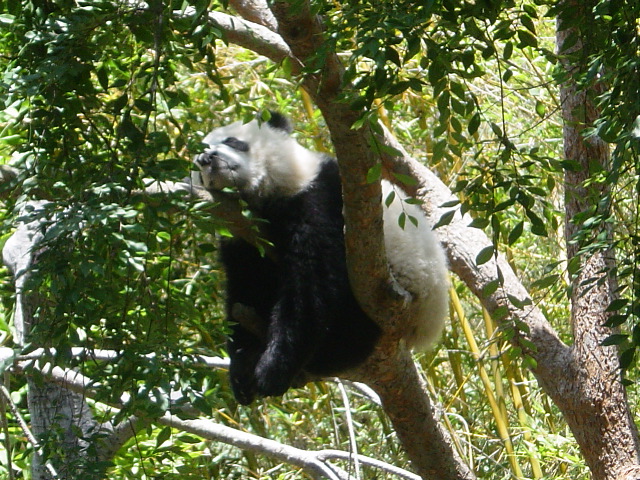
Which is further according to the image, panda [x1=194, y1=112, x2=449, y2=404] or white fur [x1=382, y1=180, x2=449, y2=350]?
white fur [x1=382, y1=180, x2=449, y2=350]

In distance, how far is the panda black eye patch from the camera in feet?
9.60

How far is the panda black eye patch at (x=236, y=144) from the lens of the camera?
9.60 ft

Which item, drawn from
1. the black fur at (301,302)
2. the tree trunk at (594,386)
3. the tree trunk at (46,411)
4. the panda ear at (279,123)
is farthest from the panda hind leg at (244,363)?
the tree trunk at (594,386)

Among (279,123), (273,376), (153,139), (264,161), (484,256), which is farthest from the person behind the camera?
(279,123)

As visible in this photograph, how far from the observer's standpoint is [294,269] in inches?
106

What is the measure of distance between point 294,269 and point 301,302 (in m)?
0.12

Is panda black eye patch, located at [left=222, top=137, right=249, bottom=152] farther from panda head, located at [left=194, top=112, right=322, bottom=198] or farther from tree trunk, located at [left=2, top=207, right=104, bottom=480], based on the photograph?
tree trunk, located at [left=2, top=207, right=104, bottom=480]

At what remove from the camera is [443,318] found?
3074 mm

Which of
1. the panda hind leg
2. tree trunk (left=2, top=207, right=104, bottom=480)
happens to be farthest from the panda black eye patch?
tree trunk (left=2, top=207, right=104, bottom=480)

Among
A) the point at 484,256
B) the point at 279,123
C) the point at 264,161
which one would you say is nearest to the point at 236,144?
the point at 264,161

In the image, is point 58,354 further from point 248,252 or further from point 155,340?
point 248,252

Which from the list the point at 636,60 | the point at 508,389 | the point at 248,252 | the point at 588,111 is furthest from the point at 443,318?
the point at 636,60

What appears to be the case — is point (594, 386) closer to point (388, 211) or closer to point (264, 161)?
point (388, 211)

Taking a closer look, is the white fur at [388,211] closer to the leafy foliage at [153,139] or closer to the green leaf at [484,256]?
the leafy foliage at [153,139]
